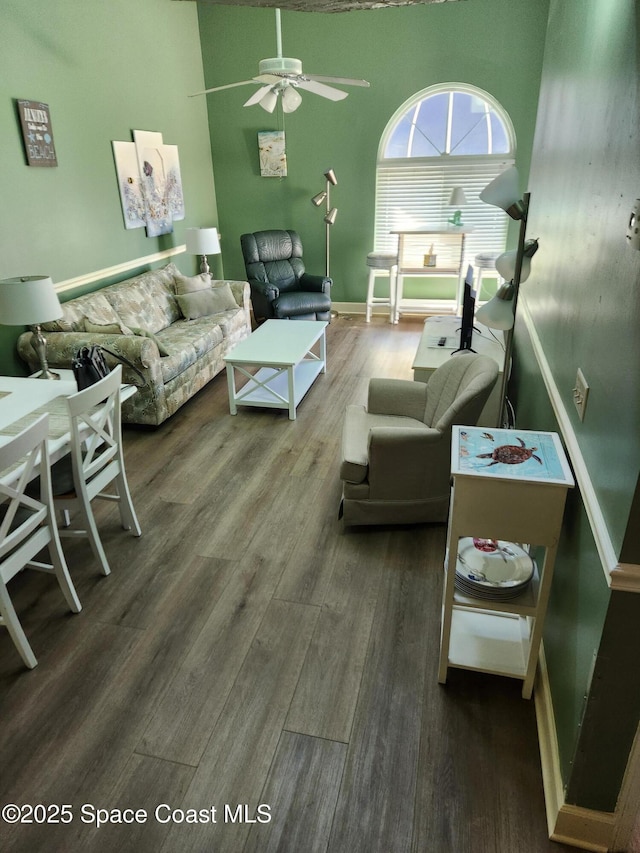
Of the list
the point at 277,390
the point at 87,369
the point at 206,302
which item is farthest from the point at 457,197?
the point at 87,369

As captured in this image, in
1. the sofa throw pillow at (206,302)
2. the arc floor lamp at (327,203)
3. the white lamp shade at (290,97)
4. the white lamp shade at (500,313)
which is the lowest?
the sofa throw pillow at (206,302)

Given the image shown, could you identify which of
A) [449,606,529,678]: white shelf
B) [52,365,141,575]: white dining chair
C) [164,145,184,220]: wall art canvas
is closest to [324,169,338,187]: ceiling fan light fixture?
[164,145,184,220]: wall art canvas

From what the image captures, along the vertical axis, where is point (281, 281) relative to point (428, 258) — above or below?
below

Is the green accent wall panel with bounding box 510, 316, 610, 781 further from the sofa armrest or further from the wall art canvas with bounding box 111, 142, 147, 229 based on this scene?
the wall art canvas with bounding box 111, 142, 147, 229

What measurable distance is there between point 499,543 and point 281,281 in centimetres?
488

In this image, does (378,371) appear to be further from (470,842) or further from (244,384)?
(470,842)

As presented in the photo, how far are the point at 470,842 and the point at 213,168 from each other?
7.10 m

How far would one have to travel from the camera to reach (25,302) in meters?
3.15

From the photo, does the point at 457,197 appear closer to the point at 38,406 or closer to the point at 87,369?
the point at 87,369

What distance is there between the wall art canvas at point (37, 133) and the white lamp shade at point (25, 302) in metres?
1.37

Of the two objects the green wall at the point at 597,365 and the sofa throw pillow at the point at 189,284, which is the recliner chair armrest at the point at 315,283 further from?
the green wall at the point at 597,365

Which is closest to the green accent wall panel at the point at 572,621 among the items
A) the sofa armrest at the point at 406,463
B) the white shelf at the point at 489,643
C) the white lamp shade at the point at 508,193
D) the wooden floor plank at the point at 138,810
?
the white shelf at the point at 489,643

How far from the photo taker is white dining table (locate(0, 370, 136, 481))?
235 centimetres

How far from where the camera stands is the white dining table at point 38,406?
7.70 ft
